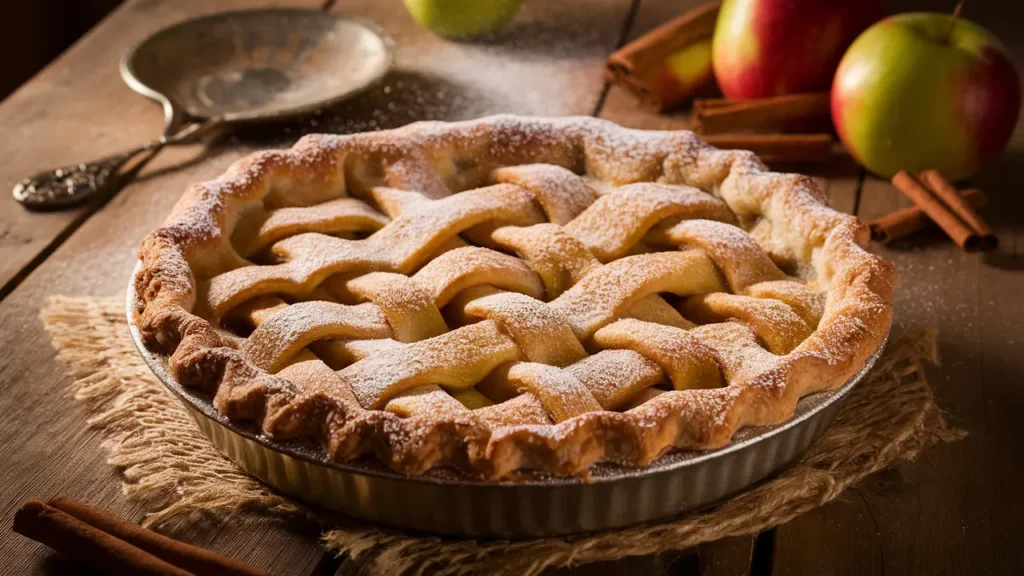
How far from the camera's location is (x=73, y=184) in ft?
5.77

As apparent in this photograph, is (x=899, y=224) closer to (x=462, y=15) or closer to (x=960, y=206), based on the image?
(x=960, y=206)

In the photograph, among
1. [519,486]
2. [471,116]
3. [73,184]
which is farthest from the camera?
[471,116]

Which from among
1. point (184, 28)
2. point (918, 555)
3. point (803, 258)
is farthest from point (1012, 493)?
point (184, 28)

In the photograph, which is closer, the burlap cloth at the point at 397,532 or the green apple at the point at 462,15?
the burlap cloth at the point at 397,532

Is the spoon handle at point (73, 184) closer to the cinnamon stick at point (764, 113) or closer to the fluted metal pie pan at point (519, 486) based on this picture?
the fluted metal pie pan at point (519, 486)

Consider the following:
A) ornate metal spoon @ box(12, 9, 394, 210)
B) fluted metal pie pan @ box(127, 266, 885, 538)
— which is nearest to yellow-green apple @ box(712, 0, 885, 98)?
ornate metal spoon @ box(12, 9, 394, 210)

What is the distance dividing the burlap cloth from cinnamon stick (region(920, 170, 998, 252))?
303mm

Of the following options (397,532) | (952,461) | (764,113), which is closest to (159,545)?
(397,532)

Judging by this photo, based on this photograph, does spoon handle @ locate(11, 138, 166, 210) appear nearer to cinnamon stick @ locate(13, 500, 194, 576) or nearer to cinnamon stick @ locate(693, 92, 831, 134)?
cinnamon stick @ locate(13, 500, 194, 576)

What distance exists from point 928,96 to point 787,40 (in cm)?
29

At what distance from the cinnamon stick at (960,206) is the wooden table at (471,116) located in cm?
3

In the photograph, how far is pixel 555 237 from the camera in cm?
131

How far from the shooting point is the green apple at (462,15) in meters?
2.18

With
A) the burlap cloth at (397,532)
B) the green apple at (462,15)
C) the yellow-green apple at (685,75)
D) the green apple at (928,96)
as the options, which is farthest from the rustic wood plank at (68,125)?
the green apple at (928,96)
